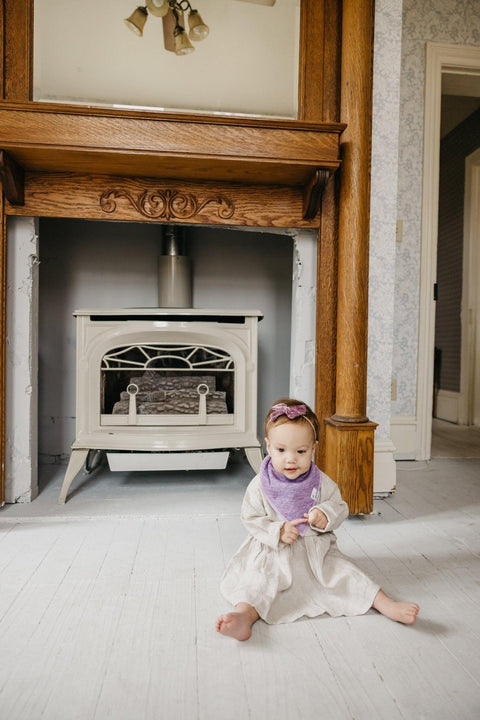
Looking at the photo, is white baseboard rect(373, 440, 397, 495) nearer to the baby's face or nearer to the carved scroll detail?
the baby's face

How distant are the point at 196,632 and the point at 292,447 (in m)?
0.42

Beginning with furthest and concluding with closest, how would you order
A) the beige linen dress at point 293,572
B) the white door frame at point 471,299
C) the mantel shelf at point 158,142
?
the white door frame at point 471,299 < the mantel shelf at point 158,142 < the beige linen dress at point 293,572

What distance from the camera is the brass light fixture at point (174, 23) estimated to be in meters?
1.86

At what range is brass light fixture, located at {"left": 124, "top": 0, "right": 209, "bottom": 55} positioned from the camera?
1.86 meters

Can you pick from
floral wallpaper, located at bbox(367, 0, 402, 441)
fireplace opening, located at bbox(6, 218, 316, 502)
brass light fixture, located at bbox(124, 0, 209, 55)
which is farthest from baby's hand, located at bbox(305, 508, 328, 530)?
brass light fixture, located at bbox(124, 0, 209, 55)

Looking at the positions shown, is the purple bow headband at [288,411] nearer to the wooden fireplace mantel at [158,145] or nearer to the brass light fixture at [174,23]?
the wooden fireplace mantel at [158,145]

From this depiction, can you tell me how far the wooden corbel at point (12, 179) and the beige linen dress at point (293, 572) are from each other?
1.29 meters

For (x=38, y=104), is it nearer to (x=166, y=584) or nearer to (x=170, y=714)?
(x=166, y=584)

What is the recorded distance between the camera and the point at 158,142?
5.66ft

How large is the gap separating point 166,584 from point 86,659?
0.33 m

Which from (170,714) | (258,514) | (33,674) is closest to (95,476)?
(258,514)

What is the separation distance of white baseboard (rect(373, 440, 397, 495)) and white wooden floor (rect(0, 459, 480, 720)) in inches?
7.4

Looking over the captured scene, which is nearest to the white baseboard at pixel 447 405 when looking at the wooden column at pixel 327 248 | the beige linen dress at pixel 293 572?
the wooden column at pixel 327 248

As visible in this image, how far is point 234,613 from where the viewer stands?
41.3 inches
